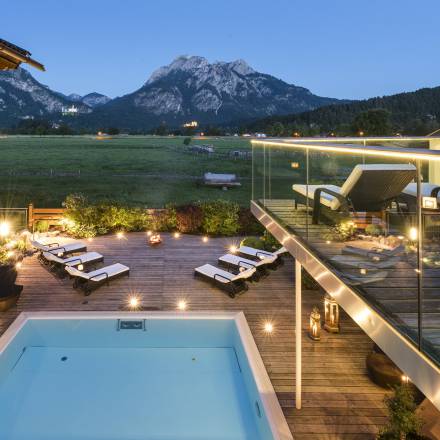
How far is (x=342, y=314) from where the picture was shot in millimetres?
8062

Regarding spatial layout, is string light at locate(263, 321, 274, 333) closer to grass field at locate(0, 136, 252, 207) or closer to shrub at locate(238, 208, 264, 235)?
shrub at locate(238, 208, 264, 235)

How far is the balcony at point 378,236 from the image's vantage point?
2.91 metres

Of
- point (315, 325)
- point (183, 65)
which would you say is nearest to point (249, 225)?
point (315, 325)

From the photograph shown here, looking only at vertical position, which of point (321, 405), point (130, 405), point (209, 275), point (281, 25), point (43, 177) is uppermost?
point (281, 25)

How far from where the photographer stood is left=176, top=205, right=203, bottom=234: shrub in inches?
600

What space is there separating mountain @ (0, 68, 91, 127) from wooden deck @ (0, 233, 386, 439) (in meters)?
65.8

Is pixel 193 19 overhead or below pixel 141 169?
overhead

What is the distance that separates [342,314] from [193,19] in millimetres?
102934

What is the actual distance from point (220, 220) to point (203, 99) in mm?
103948

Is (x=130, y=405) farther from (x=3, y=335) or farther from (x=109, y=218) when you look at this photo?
(x=109, y=218)

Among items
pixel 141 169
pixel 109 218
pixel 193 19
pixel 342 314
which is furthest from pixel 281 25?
pixel 342 314

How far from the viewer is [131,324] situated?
7953 mm

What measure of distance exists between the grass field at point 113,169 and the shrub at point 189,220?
887 cm

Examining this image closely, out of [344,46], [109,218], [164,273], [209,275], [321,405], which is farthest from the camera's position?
[344,46]
